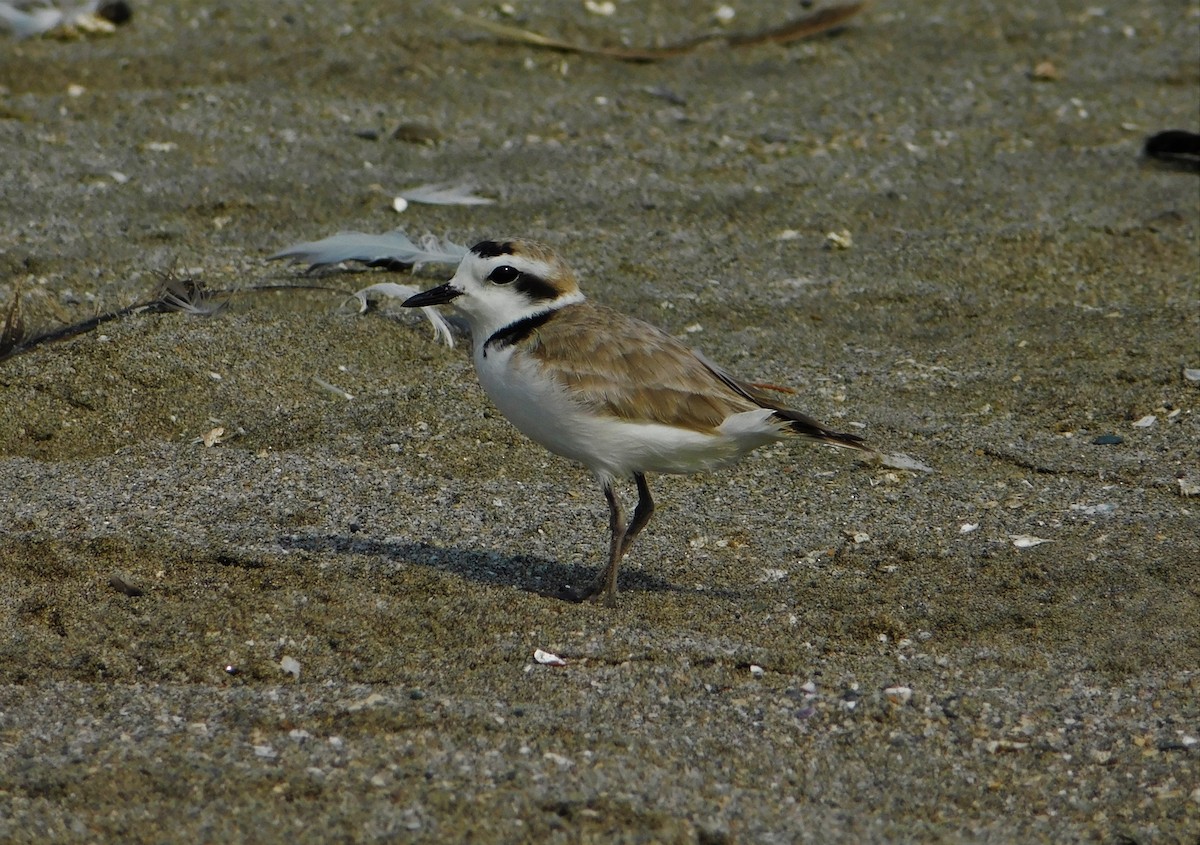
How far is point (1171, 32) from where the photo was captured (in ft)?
34.9

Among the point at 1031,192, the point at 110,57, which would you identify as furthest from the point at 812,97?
the point at 110,57

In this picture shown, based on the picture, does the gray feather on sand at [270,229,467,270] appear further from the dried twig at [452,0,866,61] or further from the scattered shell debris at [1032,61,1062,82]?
the scattered shell debris at [1032,61,1062,82]

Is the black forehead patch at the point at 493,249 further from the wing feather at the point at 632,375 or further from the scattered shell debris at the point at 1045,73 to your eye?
the scattered shell debris at the point at 1045,73

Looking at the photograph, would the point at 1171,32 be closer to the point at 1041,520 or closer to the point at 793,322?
the point at 793,322

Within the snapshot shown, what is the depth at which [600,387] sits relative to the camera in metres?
4.40

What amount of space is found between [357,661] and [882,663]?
4.85ft

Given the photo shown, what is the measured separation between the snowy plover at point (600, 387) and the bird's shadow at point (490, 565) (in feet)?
0.36

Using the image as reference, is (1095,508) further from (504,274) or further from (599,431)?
(504,274)

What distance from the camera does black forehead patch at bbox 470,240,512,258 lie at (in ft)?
15.1

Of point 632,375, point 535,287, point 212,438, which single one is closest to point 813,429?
point 632,375

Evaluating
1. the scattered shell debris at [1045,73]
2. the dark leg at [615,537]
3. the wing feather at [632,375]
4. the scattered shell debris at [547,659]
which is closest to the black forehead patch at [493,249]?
the wing feather at [632,375]

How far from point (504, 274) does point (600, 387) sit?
52 centimetres

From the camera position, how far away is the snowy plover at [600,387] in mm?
4418

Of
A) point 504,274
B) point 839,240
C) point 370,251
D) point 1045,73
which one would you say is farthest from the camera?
point 1045,73
